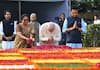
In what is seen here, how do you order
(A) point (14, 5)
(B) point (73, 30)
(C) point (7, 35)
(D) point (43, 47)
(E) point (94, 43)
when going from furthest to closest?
1. (A) point (14, 5)
2. (E) point (94, 43)
3. (C) point (7, 35)
4. (B) point (73, 30)
5. (D) point (43, 47)

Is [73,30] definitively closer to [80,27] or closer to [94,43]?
[80,27]

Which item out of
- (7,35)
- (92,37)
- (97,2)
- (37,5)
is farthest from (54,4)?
(7,35)

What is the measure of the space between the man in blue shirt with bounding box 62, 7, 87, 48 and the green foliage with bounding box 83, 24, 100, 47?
12.0ft

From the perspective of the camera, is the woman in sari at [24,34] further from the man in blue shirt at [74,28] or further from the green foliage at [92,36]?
the green foliage at [92,36]

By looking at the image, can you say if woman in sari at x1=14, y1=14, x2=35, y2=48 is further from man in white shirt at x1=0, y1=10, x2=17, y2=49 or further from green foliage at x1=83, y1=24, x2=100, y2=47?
Result: green foliage at x1=83, y1=24, x2=100, y2=47

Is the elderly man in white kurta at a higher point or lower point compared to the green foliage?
higher

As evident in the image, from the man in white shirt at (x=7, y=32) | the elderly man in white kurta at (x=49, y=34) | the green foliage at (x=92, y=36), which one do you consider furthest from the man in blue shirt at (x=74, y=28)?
the green foliage at (x=92, y=36)

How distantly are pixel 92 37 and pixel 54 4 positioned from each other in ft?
41.0

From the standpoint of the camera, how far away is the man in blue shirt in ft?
37.4

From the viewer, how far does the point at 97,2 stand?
1351 inches

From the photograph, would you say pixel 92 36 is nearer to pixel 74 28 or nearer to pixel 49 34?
pixel 74 28

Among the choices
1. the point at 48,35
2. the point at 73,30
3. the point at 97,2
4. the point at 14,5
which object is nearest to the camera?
the point at 48,35

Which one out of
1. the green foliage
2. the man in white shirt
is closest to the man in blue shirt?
the man in white shirt

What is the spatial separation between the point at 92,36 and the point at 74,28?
4077 millimetres
